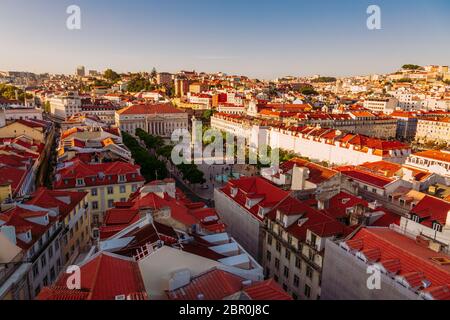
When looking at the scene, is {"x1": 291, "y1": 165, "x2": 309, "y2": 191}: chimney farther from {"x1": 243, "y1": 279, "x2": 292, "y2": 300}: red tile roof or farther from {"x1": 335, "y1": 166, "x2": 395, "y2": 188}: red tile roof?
{"x1": 243, "y1": 279, "x2": 292, "y2": 300}: red tile roof

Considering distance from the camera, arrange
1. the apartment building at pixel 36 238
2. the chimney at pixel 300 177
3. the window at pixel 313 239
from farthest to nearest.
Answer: the chimney at pixel 300 177
the window at pixel 313 239
the apartment building at pixel 36 238

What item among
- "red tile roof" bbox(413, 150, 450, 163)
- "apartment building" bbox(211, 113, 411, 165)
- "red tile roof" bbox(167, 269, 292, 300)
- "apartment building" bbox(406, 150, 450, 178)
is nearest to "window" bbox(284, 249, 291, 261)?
"red tile roof" bbox(167, 269, 292, 300)

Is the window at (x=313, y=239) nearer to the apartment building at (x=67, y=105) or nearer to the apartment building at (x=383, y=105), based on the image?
the apartment building at (x=67, y=105)

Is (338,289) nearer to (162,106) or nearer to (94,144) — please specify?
(94,144)

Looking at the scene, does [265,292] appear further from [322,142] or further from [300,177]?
[322,142]

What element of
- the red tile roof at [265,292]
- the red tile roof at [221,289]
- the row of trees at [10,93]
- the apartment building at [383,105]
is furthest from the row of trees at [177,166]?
the apartment building at [383,105]

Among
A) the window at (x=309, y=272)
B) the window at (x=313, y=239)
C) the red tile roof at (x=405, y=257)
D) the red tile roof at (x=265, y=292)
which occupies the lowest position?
the window at (x=309, y=272)

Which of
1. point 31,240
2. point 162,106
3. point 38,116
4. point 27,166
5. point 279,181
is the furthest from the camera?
point 162,106

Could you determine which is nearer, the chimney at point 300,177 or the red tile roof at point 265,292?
the red tile roof at point 265,292

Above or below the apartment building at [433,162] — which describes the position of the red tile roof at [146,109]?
Answer: above

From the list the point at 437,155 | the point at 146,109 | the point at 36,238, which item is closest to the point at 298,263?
the point at 36,238

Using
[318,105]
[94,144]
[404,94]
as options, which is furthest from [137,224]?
[404,94]
